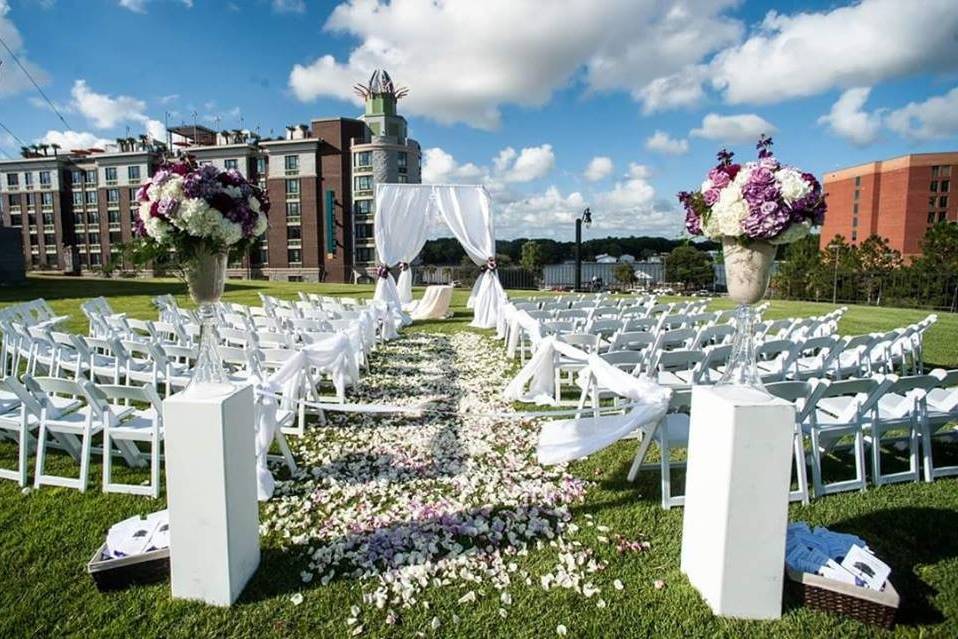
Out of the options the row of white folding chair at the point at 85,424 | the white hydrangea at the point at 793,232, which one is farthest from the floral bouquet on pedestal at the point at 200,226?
the white hydrangea at the point at 793,232

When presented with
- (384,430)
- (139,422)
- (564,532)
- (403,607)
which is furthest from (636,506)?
(139,422)

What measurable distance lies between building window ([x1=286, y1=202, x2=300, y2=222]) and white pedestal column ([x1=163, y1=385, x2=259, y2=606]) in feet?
167

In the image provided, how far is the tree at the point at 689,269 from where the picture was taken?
30344 mm

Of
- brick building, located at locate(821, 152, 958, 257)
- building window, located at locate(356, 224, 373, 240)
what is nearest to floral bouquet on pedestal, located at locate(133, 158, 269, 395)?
building window, located at locate(356, 224, 373, 240)

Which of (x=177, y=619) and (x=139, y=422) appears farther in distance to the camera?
(x=139, y=422)

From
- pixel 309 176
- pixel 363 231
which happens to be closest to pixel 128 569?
pixel 363 231

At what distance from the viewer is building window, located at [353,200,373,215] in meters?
49.7

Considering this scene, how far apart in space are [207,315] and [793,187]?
120 inches

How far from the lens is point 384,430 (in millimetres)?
5301

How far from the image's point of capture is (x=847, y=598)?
2.54 m

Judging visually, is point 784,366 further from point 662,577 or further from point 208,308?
point 208,308

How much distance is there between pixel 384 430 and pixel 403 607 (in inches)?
106

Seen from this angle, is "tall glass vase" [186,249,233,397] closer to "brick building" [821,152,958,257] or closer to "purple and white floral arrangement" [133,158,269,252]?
"purple and white floral arrangement" [133,158,269,252]

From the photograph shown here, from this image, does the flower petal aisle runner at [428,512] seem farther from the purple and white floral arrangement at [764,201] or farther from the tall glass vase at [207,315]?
the purple and white floral arrangement at [764,201]
